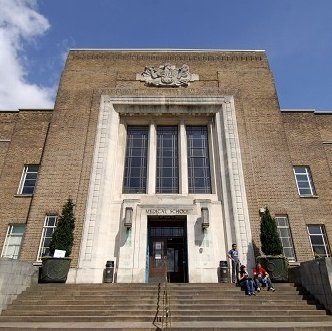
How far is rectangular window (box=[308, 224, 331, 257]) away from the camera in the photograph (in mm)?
13359

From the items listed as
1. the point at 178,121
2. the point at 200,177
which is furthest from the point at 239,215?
the point at 178,121

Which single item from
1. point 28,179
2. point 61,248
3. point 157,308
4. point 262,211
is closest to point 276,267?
point 262,211

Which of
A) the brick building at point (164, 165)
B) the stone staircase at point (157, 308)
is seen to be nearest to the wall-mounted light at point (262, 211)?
the brick building at point (164, 165)

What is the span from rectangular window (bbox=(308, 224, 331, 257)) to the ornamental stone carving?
9937 millimetres

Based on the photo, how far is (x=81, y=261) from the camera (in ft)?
41.3

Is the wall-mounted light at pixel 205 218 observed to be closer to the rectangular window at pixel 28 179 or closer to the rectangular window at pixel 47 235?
the rectangular window at pixel 47 235

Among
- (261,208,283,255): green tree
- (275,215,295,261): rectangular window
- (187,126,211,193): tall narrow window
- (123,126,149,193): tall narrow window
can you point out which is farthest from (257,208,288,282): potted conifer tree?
(123,126,149,193): tall narrow window

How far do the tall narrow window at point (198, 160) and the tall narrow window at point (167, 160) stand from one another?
Answer: 0.70 m

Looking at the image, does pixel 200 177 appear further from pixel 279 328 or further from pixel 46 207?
pixel 279 328

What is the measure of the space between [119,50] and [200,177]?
9.51 metres

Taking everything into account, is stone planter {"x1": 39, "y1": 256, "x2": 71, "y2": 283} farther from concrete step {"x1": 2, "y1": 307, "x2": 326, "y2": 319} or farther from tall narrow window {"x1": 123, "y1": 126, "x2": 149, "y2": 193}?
tall narrow window {"x1": 123, "y1": 126, "x2": 149, "y2": 193}

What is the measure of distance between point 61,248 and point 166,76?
431 inches

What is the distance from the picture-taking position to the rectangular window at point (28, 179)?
1499 cm

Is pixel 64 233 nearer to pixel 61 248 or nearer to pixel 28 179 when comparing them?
pixel 61 248
